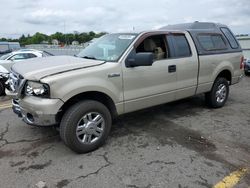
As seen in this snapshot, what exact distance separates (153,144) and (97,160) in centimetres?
101

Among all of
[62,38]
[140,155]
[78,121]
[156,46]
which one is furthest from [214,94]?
[62,38]

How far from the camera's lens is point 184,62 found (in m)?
5.09

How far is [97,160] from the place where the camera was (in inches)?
146

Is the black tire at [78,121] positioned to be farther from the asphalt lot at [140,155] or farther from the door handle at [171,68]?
the door handle at [171,68]

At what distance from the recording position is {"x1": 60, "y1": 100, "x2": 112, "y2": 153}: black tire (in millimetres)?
3623

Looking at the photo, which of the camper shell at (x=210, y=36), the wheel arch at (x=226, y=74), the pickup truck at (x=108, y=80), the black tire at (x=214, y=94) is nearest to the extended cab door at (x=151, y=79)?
the pickup truck at (x=108, y=80)

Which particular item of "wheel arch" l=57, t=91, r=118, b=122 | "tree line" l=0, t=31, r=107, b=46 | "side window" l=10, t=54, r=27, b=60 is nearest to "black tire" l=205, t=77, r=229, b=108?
"wheel arch" l=57, t=91, r=118, b=122

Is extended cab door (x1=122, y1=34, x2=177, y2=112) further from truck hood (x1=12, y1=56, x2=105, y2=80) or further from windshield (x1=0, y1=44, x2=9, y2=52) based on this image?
windshield (x1=0, y1=44, x2=9, y2=52)

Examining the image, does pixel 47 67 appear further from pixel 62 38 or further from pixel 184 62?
pixel 62 38

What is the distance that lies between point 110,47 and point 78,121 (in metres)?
Answer: 1.59

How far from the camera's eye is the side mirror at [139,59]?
4.01 metres

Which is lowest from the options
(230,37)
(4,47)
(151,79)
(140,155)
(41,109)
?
(140,155)

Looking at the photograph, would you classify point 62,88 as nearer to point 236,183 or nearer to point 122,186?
point 122,186

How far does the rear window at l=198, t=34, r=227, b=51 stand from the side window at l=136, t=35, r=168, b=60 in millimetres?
1132
